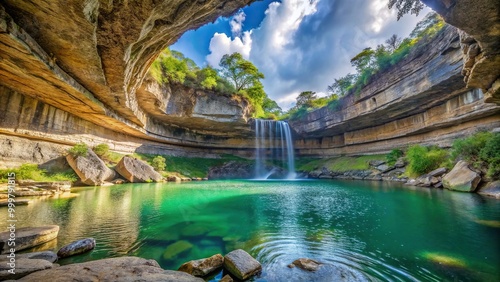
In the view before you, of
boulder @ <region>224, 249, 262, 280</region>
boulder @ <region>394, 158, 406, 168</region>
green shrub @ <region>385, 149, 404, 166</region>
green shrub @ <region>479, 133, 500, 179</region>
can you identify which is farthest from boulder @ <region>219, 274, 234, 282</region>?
green shrub @ <region>385, 149, 404, 166</region>

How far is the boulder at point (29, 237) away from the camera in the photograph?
3.65 m

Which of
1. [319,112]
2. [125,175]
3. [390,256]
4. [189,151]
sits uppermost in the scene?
[319,112]

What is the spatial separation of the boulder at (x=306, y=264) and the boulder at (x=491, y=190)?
10.2 m

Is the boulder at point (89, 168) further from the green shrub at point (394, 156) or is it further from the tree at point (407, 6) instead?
the green shrub at point (394, 156)

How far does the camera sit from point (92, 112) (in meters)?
15.0

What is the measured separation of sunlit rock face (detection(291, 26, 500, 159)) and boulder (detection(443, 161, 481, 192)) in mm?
6061

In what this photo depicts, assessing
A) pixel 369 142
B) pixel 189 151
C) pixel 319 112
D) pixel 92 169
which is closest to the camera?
pixel 92 169

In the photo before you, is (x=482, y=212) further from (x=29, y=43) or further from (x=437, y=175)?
(x=29, y=43)

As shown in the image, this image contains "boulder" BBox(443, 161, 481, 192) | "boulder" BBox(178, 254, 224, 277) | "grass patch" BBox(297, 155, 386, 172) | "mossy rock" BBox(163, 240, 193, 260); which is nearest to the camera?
"boulder" BBox(178, 254, 224, 277)

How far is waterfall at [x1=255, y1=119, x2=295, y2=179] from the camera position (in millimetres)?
30806

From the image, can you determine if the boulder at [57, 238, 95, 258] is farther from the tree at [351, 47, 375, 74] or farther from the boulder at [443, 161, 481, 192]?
the tree at [351, 47, 375, 74]

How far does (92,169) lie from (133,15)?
1311 centimetres

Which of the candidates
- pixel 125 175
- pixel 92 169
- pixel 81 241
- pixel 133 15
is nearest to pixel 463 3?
pixel 133 15

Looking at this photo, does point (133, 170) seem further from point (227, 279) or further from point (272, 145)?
point (272, 145)
